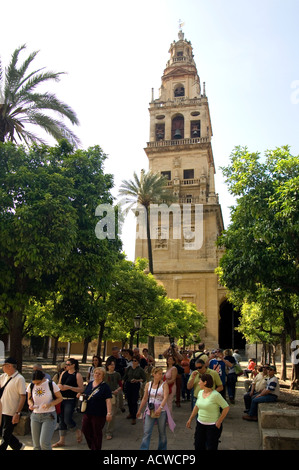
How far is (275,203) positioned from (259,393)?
499cm

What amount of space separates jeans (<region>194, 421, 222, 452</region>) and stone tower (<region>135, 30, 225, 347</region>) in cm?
3342

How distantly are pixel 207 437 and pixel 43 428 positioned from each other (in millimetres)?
2323

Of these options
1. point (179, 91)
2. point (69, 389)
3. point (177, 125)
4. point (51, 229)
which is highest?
point (179, 91)

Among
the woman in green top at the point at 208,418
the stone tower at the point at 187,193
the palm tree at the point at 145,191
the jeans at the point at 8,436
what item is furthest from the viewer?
the stone tower at the point at 187,193

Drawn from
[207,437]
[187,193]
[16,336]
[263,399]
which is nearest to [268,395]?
[263,399]

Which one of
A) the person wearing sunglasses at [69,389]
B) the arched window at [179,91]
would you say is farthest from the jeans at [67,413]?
Answer: the arched window at [179,91]

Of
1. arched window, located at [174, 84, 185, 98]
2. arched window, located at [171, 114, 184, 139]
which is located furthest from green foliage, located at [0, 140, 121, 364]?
arched window, located at [174, 84, 185, 98]

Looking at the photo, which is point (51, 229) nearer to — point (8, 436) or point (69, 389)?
point (69, 389)

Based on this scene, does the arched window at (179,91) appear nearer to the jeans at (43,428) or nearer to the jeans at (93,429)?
the jeans at (93,429)

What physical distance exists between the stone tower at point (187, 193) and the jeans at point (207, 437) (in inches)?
1316

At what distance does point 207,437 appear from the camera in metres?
5.54

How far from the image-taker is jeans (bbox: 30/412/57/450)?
5738 millimetres

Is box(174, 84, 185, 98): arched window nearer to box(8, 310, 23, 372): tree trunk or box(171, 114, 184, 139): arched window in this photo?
box(171, 114, 184, 139): arched window

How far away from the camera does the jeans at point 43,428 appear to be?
5738mm
